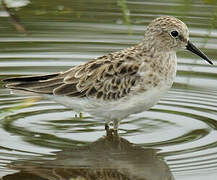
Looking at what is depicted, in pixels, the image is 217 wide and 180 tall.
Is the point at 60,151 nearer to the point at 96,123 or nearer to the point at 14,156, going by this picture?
the point at 14,156

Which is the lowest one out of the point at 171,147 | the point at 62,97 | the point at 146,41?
the point at 171,147

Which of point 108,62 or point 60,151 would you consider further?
point 108,62

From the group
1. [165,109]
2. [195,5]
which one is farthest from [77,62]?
[195,5]

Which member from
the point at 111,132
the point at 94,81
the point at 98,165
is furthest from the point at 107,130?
the point at 98,165

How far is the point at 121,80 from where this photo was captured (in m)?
10.2

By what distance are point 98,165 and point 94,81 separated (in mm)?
1510

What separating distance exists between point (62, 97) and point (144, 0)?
6.89 m

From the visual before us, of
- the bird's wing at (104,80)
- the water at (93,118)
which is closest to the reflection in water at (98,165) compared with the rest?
the water at (93,118)

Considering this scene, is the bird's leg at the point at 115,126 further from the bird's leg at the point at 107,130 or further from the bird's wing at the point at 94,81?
the bird's wing at the point at 94,81

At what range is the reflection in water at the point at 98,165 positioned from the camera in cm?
891

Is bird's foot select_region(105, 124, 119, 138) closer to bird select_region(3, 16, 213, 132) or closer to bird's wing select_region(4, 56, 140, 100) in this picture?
bird select_region(3, 16, 213, 132)

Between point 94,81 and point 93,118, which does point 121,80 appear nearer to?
point 94,81

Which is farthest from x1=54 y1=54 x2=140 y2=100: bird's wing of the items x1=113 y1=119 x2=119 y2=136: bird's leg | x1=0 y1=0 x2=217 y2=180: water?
x1=0 y1=0 x2=217 y2=180: water

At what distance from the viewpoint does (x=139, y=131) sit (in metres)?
10.6
